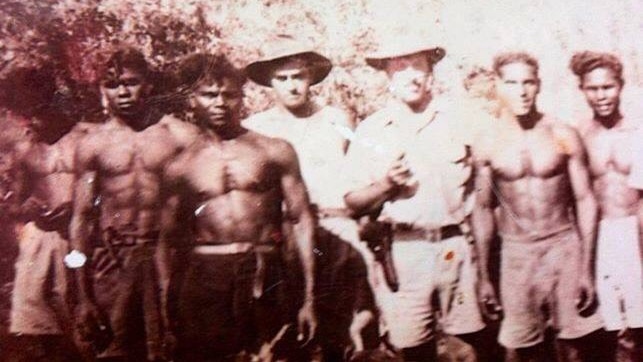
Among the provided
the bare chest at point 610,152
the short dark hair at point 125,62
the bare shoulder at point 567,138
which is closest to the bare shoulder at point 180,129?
the short dark hair at point 125,62

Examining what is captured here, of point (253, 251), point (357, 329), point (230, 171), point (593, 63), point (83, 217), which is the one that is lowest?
point (357, 329)

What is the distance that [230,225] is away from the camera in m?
2.34

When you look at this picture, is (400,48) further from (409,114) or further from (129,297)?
(129,297)

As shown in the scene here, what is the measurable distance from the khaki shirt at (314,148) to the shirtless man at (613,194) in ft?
2.65

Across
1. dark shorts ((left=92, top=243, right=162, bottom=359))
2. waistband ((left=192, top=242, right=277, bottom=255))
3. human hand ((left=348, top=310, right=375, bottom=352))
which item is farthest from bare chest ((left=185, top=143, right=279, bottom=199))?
human hand ((left=348, top=310, right=375, bottom=352))

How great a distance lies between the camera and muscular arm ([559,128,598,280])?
97.4 inches

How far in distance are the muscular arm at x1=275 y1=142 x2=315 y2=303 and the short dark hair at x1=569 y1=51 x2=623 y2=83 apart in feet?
3.13

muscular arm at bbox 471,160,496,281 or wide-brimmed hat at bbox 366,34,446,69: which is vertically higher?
wide-brimmed hat at bbox 366,34,446,69

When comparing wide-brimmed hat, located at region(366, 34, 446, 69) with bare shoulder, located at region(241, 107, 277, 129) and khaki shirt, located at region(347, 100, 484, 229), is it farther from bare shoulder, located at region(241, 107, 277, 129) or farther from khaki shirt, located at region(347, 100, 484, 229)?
bare shoulder, located at region(241, 107, 277, 129)

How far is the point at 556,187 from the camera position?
2.47 metres

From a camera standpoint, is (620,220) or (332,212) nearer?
(332,212)

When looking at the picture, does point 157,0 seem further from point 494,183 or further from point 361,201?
point 494,183

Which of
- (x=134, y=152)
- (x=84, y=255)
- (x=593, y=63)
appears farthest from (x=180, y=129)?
(x=593, y=63)

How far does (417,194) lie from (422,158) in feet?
0.37
